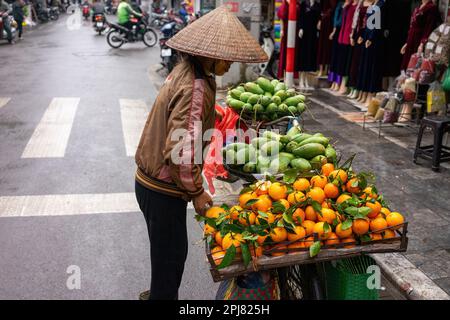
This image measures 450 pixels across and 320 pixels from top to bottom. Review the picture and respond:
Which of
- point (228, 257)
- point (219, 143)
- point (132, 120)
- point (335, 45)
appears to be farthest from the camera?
point (335, 45)

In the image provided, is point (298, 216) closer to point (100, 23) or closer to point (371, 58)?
point (371, 58)

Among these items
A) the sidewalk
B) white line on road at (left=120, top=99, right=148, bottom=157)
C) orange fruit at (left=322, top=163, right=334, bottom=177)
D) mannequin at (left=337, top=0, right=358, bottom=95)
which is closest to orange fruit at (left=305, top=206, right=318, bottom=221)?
orange fruit at (left=322, top=163, right=334, bottom=177)

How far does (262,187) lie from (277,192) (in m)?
0.11

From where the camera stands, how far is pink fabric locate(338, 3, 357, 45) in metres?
9.68

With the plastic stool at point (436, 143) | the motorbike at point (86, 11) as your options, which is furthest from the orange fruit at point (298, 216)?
the motorbike at point (86, 11)

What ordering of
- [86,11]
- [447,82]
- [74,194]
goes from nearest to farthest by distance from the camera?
[74,194], [447,82], [86,11]

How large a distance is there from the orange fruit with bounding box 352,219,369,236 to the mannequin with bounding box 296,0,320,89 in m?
Result: 8.90

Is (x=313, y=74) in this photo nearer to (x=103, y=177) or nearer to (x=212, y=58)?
(x=103, y=177)

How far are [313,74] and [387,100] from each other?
174 inches

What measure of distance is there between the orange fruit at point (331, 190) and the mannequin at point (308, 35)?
8654mm

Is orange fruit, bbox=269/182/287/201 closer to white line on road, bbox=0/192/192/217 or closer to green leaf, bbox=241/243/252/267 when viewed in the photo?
green leaf, bbox=241/243/252/267

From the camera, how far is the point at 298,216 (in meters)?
2.62

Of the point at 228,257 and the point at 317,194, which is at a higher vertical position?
the point at 317,194

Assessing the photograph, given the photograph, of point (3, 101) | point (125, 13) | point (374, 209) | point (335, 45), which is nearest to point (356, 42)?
point (335, 45)
